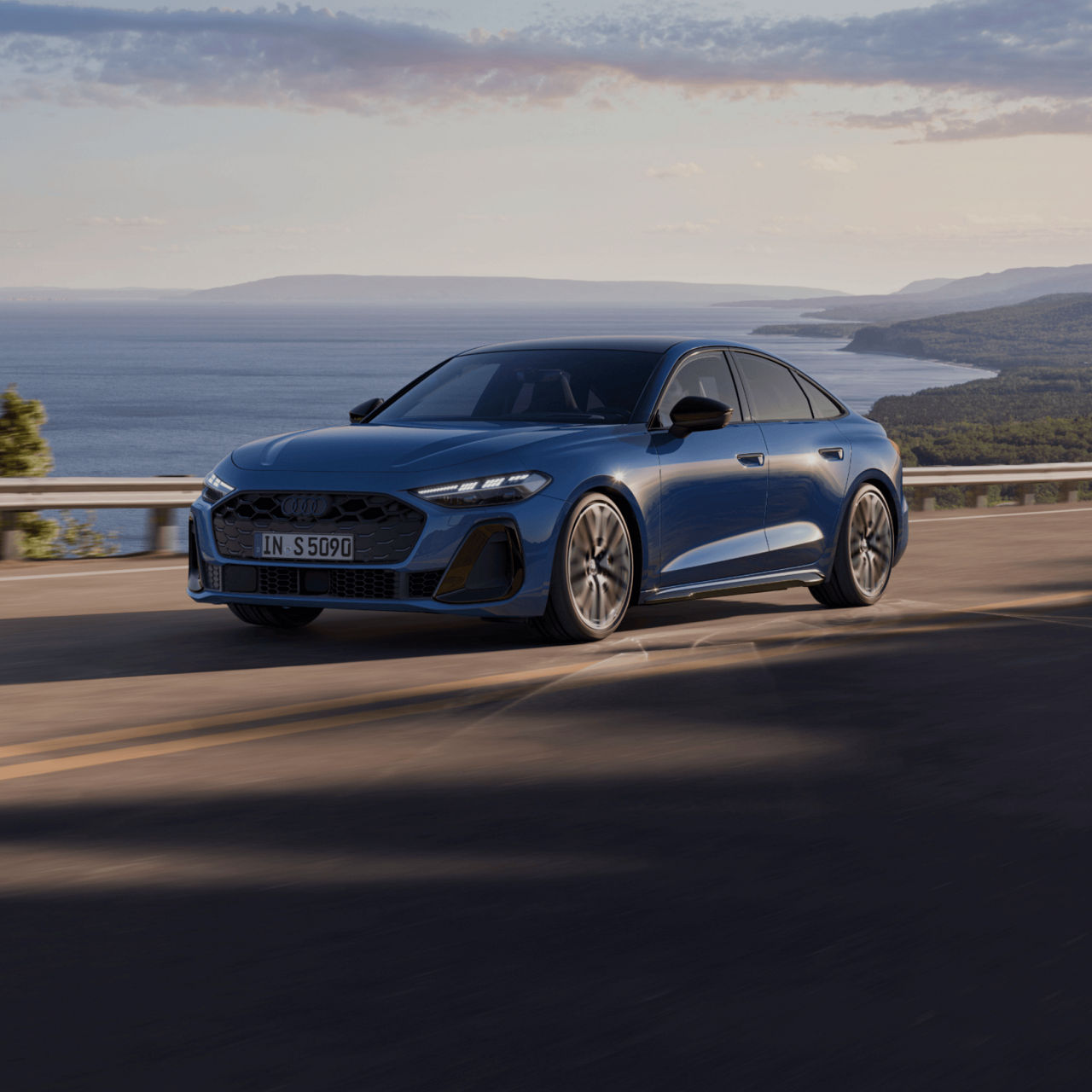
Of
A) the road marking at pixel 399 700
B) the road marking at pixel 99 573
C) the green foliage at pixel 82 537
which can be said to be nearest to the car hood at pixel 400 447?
the road marking at pixel 399 700

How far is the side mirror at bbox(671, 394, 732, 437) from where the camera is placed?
29.6 ft

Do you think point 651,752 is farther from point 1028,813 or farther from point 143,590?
point 143,590

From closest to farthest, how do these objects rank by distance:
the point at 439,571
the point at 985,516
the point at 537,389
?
the point at 439,571 → the point at 537,389 → the point at 985,516

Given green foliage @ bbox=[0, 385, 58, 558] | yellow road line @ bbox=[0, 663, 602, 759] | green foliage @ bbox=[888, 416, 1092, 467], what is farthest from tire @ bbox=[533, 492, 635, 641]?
green foliage @ bbox=[888, 416, 1092, 467]

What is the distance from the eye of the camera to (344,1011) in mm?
3410

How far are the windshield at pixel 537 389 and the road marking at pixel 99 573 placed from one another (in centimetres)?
346

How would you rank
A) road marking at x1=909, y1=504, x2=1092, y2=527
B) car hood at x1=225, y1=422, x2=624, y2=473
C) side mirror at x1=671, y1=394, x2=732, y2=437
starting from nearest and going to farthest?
car hood at x1=225, y1=422, x2=624, y2=473 < side mirror at x1=671, y1=394, x2=732, y2=437 < road marking at x1=909, y1=504, x2=1092, y2=527

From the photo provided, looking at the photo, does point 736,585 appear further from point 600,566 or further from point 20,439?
point 20,439

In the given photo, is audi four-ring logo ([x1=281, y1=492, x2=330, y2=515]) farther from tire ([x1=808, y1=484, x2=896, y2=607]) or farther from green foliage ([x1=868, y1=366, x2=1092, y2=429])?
green foliage ([x1=868, y1=366, x2=1092, y2=429])

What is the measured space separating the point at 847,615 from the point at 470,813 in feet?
17.5

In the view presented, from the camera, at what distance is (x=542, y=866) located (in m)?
4.56

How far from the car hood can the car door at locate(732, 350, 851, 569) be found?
1326 millimetres

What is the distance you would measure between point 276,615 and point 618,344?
2436 mm

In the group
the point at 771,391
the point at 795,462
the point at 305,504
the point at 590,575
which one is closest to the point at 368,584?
the point at 305,504
